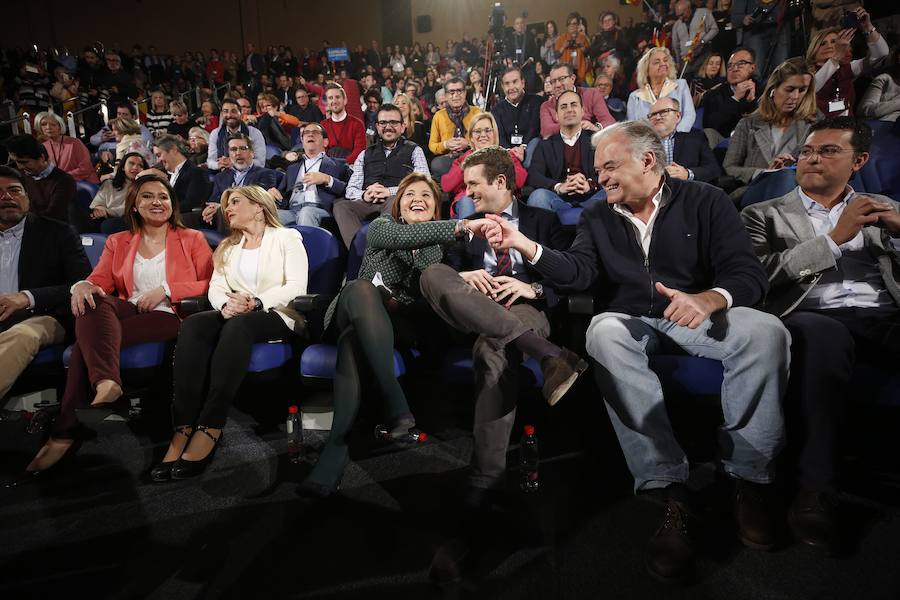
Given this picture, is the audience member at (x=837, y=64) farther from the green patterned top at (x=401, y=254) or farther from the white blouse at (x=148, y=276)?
the white blouse at (x=148, y=276)

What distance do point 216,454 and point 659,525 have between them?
1637 millimetres

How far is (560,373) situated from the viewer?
1.53m

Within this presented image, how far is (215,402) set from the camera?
192 centimetres

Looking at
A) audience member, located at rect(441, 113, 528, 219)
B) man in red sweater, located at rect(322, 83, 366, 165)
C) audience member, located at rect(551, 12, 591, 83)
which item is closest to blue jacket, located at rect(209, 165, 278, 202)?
man in red sweater, located at rect(322, 83, 366, 165)

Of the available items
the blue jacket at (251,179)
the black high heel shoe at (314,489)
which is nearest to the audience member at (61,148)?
the blue jacket at (251,179)

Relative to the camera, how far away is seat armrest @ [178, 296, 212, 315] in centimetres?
218

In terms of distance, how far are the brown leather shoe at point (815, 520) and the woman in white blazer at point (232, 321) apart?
71.2 inches

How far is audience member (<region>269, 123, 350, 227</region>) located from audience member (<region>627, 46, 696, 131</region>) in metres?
2.24

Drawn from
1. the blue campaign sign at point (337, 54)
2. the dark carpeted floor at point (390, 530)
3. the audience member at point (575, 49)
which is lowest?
the dark carpeted floor at point (390, 530)

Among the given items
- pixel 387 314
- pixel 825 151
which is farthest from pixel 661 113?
pixel 387 314

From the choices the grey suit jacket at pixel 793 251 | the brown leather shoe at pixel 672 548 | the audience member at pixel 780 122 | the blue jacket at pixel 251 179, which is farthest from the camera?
the blue jacket at pixel 251 179

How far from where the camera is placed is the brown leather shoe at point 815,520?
4.51ft

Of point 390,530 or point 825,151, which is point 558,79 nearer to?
point 825,151

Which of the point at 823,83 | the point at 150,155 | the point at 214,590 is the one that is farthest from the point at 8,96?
the point at 823,83
